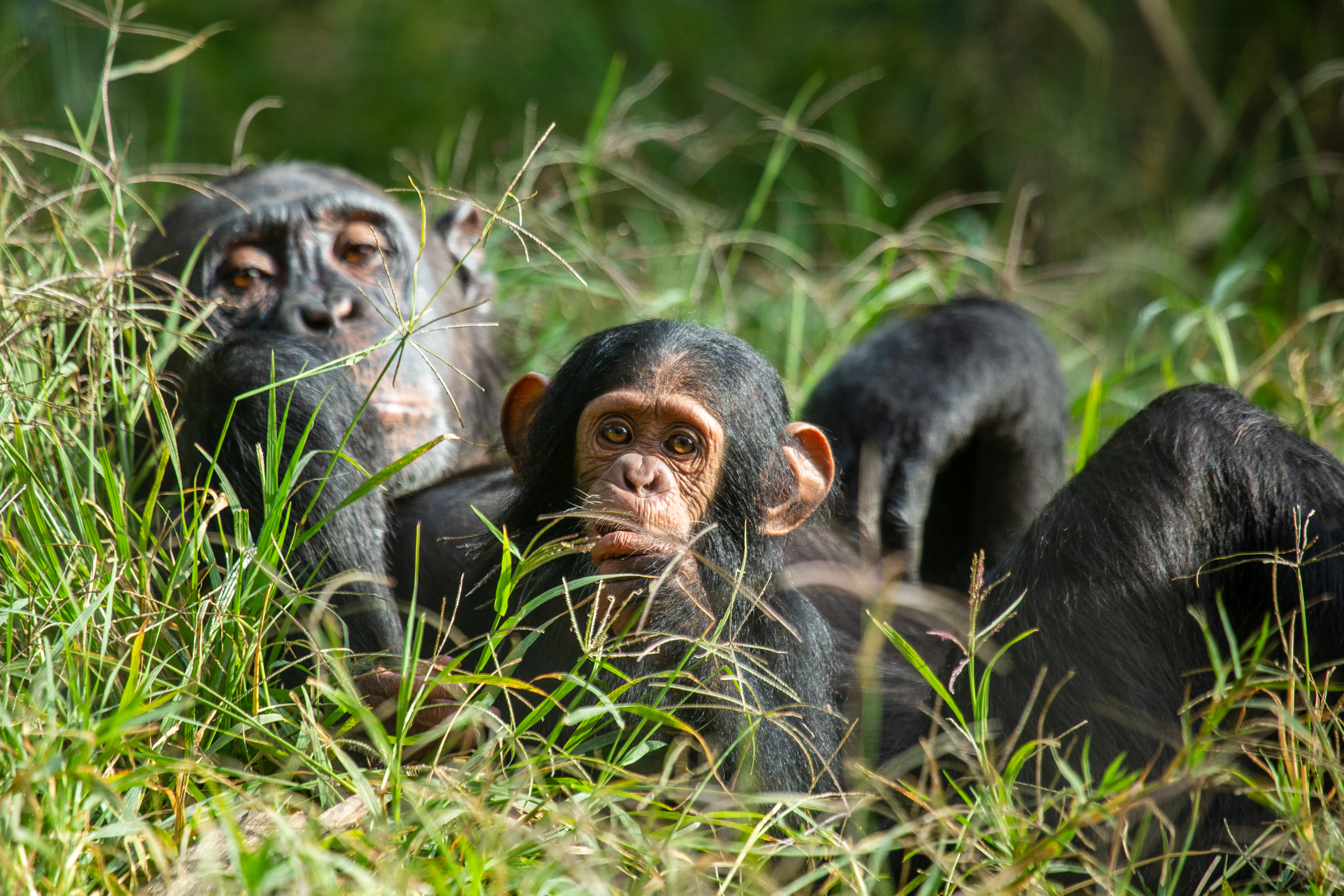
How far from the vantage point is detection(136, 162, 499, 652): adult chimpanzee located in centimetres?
326

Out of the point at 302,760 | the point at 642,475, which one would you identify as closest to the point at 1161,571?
the point at 642,475

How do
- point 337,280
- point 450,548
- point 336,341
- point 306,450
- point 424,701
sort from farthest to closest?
point 337,280 < point 336,341 < point 450,548 < point 306,450 < point 424,701

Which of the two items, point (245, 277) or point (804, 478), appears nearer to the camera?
point (804, 478)

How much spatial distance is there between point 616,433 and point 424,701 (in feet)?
2.47

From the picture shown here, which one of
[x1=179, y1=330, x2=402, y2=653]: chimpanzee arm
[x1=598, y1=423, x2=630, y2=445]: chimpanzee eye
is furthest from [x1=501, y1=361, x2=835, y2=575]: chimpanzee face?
[x1=179, y1=330, x2=402, y2=653]: chimpanzee arm

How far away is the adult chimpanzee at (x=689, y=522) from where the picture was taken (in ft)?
9.34

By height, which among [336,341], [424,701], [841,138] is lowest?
[424,701]

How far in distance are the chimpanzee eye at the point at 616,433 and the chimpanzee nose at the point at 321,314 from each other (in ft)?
3.79

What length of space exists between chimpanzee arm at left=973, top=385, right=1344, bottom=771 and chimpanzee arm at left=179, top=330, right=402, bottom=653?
1521mm

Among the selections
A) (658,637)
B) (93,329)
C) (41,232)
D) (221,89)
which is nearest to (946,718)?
(658,637)

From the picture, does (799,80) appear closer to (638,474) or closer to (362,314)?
(362,314)

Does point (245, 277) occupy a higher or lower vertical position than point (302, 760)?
higher

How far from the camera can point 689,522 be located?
9.89ft

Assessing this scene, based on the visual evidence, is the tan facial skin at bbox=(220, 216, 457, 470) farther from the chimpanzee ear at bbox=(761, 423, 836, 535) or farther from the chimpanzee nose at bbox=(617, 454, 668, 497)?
the chimpanzee ear at bbox=(761, 423, 836, 535)
